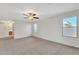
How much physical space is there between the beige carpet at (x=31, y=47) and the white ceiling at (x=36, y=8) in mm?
452

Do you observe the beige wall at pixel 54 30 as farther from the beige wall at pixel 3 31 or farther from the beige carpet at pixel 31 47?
the beige wall at pixel 3 31

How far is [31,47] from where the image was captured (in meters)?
2.04

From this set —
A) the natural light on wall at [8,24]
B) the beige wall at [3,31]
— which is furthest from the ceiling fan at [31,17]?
the beige wall at [3,31]

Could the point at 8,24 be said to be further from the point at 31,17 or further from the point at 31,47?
the point at 31,47

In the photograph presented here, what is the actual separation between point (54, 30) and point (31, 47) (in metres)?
0.53

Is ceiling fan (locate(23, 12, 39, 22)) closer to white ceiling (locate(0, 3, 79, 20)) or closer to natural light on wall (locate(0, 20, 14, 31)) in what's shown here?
white ceiling (locate(0, 3, 79, 20))

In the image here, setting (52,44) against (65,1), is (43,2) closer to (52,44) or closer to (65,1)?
(65,1)

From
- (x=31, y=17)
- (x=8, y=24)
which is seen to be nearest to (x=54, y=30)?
(x=31, y=17)

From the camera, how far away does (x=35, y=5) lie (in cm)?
188

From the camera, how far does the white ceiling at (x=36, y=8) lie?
1846 millimetres

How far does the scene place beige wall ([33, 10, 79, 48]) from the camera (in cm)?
193

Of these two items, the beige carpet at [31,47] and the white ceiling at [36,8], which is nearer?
the white ceiling at [36,8]
